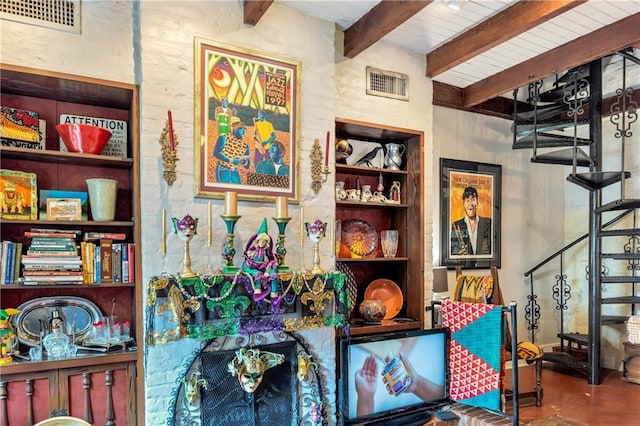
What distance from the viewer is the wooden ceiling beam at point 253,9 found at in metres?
2.60

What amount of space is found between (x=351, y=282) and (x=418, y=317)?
2.10 feet

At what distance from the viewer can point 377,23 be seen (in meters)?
2.94

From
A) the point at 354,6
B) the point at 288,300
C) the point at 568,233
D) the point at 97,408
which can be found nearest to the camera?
the point at 97,408

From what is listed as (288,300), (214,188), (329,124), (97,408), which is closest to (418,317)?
(288,300)

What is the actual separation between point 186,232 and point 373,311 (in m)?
1.68

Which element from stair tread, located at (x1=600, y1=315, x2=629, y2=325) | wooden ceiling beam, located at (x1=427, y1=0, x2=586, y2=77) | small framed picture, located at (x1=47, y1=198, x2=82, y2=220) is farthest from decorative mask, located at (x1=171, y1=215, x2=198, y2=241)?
stair tread, located at (x1=600, y1=315, x2=629, y2=325)

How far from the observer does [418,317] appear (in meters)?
3.60

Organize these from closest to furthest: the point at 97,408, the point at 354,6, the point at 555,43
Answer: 1. the point at 97,408
2. the point at 354,6
3. the point at 555,43

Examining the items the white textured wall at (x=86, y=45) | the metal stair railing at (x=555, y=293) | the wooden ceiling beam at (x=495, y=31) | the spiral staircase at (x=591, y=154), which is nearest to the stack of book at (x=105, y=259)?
the white textured wall at (x=86, y=45)

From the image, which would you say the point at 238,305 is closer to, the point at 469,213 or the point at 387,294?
the point at 387,294

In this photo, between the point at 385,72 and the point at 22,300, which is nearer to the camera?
the point at 22,300

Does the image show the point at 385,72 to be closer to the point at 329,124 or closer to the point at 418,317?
the point at 329,124

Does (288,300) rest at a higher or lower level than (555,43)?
lower

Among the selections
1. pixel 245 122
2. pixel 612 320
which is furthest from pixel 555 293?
pixel 245 122
